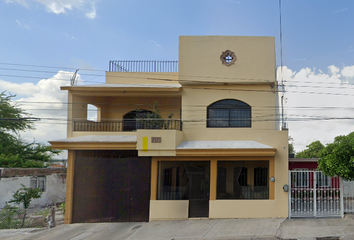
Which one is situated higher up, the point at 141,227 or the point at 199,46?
the point at 199,46

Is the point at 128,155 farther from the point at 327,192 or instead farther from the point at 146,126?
the point at 327,192

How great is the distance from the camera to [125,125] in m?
13.5

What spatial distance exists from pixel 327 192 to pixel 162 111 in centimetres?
775

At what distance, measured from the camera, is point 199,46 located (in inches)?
470

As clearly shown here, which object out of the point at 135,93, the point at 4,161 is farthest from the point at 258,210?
the point at 4,161

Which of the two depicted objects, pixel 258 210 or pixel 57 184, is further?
pixel 57 184

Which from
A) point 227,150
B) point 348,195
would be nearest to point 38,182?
point 227,150

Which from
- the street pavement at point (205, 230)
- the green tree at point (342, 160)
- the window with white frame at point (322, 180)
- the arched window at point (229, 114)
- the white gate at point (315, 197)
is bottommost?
the street pavement at point (205, 230)

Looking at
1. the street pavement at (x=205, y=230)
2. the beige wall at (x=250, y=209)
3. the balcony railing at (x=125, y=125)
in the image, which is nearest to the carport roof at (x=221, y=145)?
the balcony railing at (x=125, y=125)

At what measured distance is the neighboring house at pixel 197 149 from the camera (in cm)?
1069

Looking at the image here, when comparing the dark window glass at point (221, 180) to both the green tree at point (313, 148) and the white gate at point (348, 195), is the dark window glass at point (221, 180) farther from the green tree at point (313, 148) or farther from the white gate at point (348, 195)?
the green tree at point (313, 148)

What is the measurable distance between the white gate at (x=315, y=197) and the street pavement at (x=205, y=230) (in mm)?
319

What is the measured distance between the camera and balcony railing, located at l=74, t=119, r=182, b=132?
37.0 ft

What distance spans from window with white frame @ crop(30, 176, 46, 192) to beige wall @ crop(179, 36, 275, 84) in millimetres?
10113
